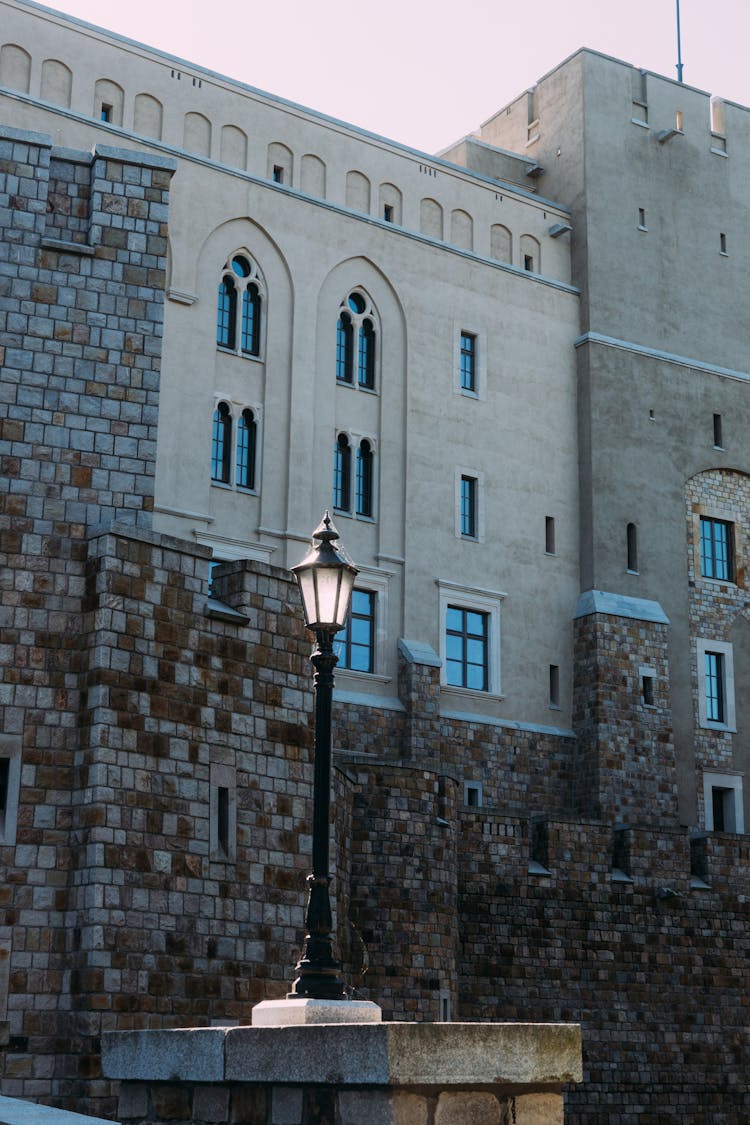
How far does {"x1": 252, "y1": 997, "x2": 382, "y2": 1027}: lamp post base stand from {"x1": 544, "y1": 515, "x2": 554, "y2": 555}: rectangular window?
74.0 feet

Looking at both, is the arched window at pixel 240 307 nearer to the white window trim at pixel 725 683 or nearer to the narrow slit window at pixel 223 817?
the white window trim at pixel 725 683

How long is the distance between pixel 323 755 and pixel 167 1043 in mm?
1908

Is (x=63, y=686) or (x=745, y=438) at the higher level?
(x=745, y=438)

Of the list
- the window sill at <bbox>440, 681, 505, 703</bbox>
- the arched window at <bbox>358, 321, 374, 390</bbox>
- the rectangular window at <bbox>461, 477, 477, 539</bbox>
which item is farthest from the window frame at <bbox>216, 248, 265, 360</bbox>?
the window sill at <bbox>440, 681, 505, 703</bbox>

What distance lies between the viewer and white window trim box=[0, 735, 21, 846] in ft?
40.8

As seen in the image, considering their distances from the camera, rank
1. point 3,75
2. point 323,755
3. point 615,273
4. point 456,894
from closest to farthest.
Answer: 1. point 323,755
2. point 456,894
3. point 3,75
4. point 615,273

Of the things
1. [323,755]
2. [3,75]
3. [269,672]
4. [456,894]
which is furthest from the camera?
[3,75]

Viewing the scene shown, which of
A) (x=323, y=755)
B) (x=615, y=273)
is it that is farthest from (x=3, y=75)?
(x=323, y=755)

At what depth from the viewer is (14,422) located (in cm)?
1337

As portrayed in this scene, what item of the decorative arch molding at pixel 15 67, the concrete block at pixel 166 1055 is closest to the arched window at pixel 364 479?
the decorative arch molding at pixel 15 67

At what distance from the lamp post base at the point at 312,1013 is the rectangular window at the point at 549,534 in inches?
888

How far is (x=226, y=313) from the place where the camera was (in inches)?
1085

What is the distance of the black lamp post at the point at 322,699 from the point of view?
8.67 meters

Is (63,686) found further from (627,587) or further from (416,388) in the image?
(627,587)
